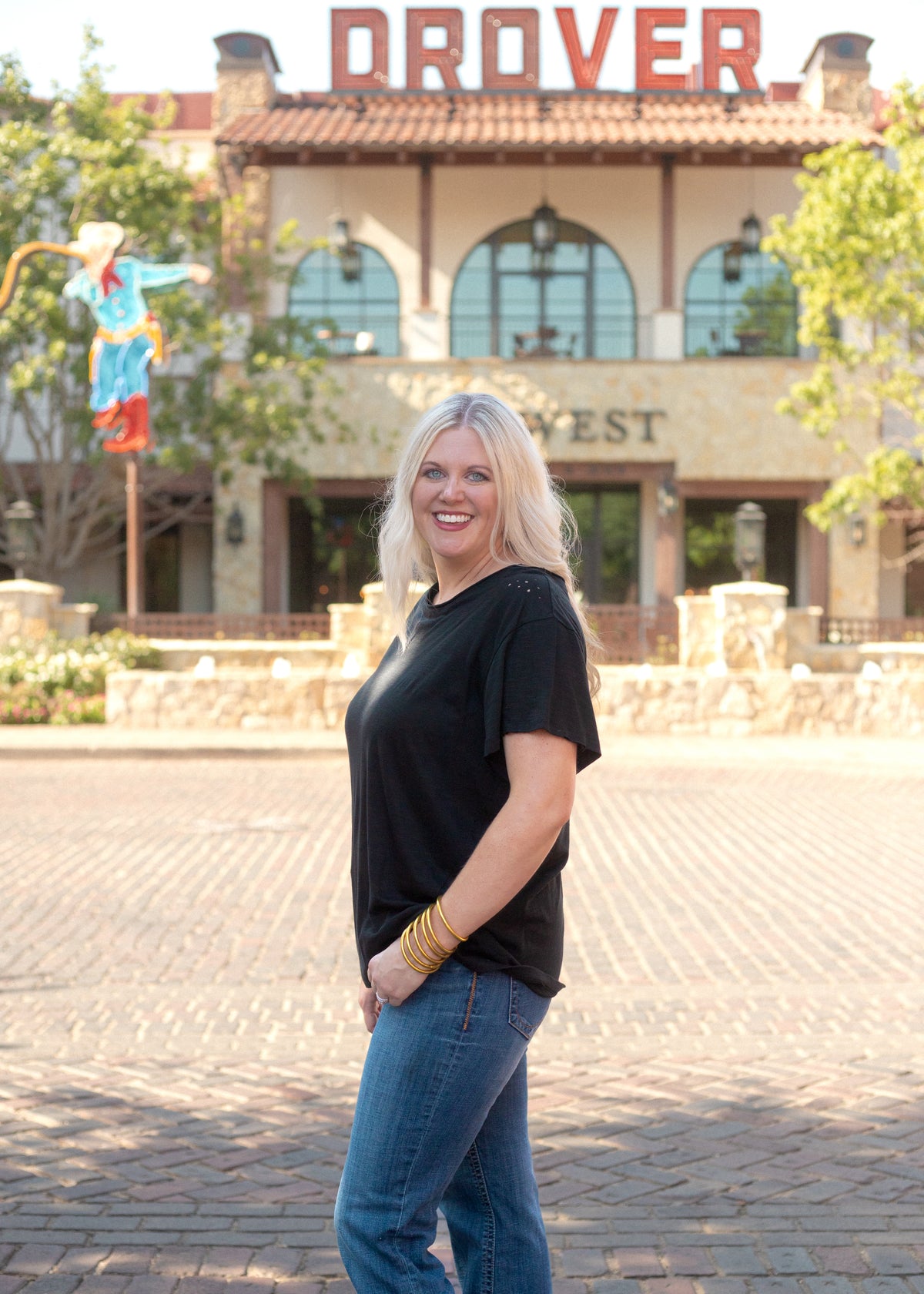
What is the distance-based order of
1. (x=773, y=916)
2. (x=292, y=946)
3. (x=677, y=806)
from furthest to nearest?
(x=677, y=806) → (x=773, y=916) → (x=292, y=946)

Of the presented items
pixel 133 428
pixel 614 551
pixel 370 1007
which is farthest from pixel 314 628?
pixel 370 1007

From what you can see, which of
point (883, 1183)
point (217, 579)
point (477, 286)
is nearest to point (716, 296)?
point (477, 286)

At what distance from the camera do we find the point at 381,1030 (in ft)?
7.96

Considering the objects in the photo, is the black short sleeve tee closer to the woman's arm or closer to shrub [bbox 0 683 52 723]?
the woman's arm

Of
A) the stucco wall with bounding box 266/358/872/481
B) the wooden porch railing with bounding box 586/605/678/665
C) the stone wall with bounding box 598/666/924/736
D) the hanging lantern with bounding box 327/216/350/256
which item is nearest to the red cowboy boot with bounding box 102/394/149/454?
the stucco wall with bounding box 266/358/872/481

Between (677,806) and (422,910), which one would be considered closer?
(422,910)

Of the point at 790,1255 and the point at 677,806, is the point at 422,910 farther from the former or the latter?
the point at 677,806

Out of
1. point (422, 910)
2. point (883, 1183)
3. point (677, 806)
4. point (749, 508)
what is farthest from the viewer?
point (749, 508)

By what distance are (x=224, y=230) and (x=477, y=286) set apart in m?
4.62

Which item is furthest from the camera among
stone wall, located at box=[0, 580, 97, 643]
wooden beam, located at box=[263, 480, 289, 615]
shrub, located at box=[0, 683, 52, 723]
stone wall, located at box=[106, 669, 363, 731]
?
wooden beam, located at box=[263, 480, 289, 615]

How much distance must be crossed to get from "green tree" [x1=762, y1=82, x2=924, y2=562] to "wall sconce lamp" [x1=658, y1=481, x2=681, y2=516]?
2.71 metres

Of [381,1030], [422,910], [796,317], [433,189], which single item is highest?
[433,189]

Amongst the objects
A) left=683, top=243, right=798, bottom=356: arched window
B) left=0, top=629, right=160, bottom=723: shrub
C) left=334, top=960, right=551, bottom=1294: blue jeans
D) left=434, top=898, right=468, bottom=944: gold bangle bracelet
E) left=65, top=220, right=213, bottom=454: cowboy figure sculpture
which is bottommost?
left=0, top=629, right=160, bottom=723: shrub

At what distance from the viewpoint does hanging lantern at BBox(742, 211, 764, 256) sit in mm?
25484
